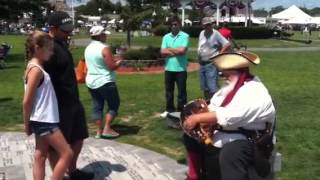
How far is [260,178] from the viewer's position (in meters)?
4.41

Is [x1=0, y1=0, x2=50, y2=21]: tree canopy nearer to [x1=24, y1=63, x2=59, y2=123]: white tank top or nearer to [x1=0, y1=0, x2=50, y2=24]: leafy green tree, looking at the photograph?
[x1=0, y1=0, x2=50, y2=24]: leafy green tree

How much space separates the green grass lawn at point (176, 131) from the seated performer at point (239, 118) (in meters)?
1.93

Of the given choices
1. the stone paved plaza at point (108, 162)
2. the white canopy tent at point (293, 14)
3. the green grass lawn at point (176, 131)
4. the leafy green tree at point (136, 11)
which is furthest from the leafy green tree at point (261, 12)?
the stone paved plaza at point (108, 162)

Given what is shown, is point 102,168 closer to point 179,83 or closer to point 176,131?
point 176,131

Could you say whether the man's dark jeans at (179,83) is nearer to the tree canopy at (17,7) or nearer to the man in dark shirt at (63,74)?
the man in dark shirt at (63,74)

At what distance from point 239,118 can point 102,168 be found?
269 cm

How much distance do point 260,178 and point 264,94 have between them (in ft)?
2.10

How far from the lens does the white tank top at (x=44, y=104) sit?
187 inches

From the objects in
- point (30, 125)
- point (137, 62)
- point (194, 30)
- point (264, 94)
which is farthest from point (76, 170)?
point (194, 30)

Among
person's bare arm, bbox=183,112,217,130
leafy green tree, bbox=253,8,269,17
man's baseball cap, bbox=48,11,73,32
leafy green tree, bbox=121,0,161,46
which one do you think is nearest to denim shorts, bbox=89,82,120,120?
man's baseball cap, bbox=48,11,73,32

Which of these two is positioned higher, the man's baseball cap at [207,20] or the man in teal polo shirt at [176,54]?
the man's baseball cap at [207,20]

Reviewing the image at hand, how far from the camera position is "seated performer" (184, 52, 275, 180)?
4277 mm

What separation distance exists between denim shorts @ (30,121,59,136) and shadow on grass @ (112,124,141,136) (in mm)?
3714

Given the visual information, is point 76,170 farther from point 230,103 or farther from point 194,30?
point 194,30
